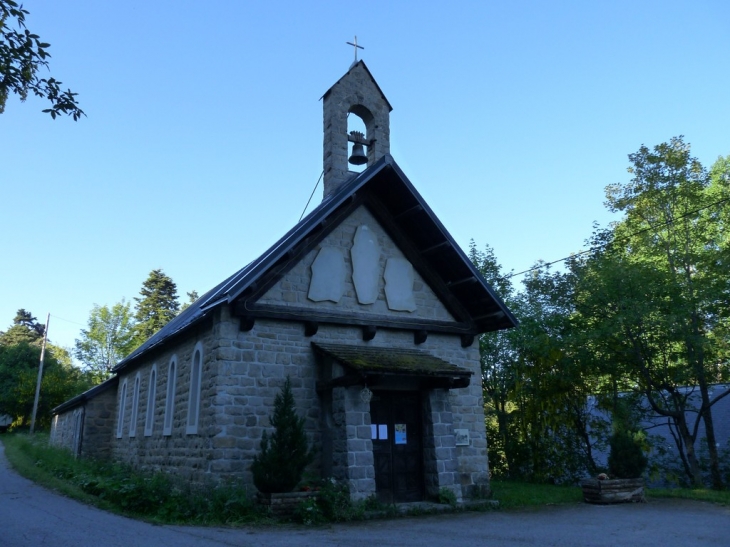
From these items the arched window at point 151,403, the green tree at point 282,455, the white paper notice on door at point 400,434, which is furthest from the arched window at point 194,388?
the white paper notice on door at point 400,434

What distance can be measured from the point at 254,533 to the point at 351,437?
9.40ft

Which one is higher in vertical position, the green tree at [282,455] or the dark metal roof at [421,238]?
the dark metal roof at [421,238]

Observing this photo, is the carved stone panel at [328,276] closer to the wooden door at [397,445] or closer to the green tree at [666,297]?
the wooden door at [397,445]

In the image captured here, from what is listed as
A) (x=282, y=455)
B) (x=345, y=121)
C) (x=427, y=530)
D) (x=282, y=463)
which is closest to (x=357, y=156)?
(x=345, y=121)

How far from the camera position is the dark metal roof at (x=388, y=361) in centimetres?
1158

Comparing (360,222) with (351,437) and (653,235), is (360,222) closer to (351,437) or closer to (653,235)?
(351,437)

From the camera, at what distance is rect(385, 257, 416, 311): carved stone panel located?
554 inches

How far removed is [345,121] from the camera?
16.2m

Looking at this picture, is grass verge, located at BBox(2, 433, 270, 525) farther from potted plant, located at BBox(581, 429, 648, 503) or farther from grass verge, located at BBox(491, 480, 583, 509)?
potted plant, located at BBox(581, 429, 648, 503)

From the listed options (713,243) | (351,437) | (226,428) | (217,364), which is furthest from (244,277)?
(713,243)

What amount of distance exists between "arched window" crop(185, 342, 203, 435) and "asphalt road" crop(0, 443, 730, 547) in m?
2.33

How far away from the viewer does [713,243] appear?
21.1 m

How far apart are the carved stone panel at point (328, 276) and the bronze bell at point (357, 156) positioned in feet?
12.0

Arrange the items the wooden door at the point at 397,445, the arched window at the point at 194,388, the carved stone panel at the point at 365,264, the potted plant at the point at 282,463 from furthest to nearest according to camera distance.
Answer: the carved stone panel at the point at 365,264 → the arched window at the point at 194,388 → the wooden door at the point at 397,445 → the potted plant at the point at 282,463
